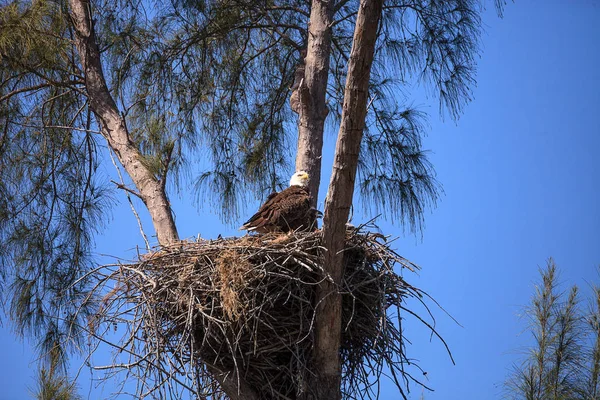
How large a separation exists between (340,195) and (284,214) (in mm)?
624

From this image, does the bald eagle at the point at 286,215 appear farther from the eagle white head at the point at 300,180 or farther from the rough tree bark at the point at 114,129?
the rough tree bark at the point at 114,129

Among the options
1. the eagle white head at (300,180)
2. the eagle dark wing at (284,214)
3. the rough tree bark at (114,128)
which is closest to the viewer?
the eagle dark wing at (284,214)

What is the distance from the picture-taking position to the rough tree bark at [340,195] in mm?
3090

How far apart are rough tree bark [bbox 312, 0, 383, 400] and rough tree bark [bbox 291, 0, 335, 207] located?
3.48ft

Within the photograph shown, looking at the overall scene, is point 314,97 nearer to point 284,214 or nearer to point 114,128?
point 284,214

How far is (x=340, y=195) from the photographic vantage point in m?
3.29

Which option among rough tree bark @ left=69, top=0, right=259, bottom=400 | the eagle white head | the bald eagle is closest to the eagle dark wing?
the bald eagle

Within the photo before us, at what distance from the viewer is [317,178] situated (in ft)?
15.0

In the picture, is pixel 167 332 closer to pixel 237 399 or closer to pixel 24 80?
pixel 237 399

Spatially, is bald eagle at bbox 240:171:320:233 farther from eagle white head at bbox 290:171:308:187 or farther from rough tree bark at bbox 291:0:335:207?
rough tree bark at bbox 291:0:335:207

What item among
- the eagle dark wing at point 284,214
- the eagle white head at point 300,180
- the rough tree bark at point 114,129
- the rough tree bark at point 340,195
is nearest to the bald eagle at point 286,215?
the eagle dark wing at point 284,214

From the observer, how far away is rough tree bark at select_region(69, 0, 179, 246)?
4.50 m

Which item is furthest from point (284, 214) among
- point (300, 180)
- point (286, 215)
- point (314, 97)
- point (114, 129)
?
point (114, 129)

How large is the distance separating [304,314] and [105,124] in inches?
81.6
